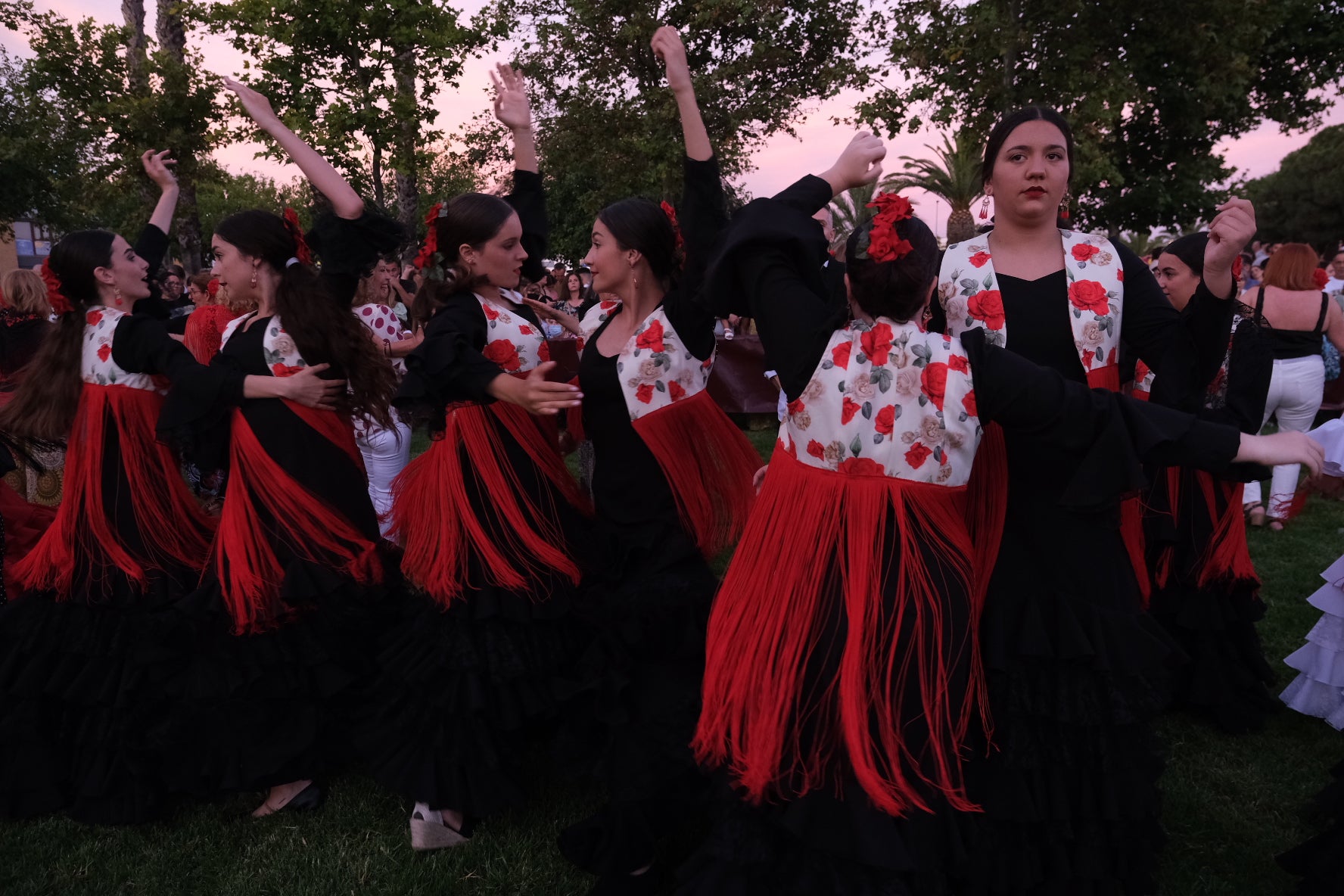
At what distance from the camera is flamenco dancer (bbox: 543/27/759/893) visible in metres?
2.53

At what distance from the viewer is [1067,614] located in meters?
2.16

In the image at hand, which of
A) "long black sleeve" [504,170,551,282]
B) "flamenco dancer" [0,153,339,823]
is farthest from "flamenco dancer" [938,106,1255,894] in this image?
"flamenco dancer" [0,153,339,823]

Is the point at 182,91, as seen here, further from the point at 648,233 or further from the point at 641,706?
the point at 641,706

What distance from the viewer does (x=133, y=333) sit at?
3068 millimetres

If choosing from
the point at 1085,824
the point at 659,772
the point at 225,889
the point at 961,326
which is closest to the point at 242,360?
the point at 225,889

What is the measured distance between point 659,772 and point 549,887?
1.95 ft

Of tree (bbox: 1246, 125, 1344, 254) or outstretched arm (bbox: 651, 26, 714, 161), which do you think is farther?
tree (bbox: 1246, 125, 1344, 254)

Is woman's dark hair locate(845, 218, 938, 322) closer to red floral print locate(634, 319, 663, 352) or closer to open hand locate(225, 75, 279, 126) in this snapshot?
red floral print locate(634, 319, 663, 352)

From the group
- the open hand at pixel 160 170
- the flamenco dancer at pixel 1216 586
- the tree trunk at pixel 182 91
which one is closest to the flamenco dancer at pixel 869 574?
the flamenco dancer at pixel 1216 586

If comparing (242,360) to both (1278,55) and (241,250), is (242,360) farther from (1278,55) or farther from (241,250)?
(1278,55)

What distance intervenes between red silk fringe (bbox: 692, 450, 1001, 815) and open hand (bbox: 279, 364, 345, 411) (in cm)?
183

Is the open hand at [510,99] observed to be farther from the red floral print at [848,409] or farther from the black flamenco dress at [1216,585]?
the black flamenco dress at [1216,585]

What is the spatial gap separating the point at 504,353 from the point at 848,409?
141cm

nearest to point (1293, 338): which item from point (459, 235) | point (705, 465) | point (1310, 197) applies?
point (705, 465)
